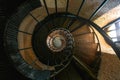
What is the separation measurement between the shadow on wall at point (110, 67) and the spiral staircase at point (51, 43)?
0.27 m

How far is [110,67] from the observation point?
1.82 metres

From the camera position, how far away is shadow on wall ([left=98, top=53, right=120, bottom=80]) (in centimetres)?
172

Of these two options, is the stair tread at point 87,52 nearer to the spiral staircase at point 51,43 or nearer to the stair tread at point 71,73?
the spiral staircase at point 51,43

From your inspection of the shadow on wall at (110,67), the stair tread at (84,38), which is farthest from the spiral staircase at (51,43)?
the shadow on wall at (110,67)

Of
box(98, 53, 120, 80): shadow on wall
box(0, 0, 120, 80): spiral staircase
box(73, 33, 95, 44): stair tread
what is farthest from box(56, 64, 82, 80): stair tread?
box(98, 53, 120, 80): shadow on wall

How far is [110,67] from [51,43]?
84 cm

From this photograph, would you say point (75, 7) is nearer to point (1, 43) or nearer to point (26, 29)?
point (26, 29)

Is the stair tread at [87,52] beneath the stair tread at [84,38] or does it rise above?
beneath

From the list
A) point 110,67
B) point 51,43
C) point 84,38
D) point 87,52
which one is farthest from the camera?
point 84,38

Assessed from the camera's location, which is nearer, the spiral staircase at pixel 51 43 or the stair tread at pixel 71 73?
the spiral staircase at pixel 51 43

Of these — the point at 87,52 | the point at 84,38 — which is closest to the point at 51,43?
the point at 87,52

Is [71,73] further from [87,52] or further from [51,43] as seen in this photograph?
[51,43]

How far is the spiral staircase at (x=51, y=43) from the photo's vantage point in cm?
227

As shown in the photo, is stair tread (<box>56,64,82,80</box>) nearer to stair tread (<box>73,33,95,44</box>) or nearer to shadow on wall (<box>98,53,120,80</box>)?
stair tread (<box>73,33,95,44</box>)
